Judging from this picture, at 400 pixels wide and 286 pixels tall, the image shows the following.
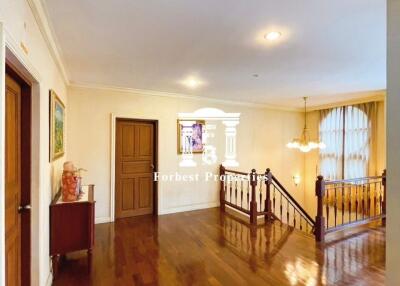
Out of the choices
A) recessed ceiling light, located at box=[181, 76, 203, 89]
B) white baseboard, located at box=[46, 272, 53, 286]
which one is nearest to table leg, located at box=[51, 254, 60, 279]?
white baseboard, located at box=[46, 272, 53, 286]

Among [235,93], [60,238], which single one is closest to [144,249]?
[60,238]

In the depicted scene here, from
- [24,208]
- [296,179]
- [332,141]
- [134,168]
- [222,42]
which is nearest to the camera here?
[24,208]

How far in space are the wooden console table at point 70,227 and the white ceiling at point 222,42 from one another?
5.82 feet

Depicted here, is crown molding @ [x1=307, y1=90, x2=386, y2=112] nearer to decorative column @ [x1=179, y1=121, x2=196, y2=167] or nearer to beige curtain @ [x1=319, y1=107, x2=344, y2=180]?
beige curtain @ [x1=319, y1=107, x2=344, y2=180]

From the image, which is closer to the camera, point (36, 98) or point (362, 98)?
point (36, 98)

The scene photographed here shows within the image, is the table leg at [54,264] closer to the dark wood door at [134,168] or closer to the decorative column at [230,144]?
the dark wood door at [134,168]

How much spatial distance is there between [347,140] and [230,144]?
9.02ft

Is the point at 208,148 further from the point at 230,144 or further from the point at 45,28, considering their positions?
the point at 45,28

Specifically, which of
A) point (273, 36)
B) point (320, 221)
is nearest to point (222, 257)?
point (320, 221)

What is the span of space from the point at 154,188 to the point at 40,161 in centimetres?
304

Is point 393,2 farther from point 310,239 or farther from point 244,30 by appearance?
point 310,239

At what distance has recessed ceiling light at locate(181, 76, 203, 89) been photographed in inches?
157

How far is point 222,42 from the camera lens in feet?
8.42

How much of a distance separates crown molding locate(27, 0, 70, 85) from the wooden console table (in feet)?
5.45
